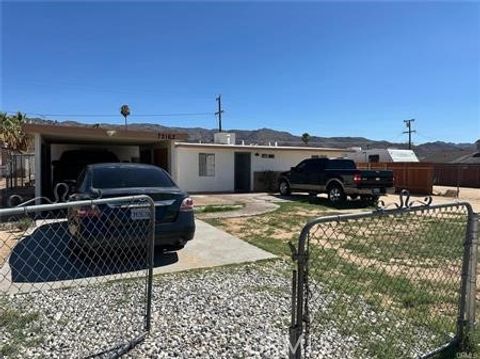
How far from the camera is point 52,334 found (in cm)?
385

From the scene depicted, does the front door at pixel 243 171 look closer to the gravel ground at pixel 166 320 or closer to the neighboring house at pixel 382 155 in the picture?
the neighboring house at pixel 382 155

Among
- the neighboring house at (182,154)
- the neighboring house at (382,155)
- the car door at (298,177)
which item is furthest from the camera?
the neighboring house at (382,155)

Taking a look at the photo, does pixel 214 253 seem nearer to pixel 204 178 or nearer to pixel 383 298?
pixel 383 298

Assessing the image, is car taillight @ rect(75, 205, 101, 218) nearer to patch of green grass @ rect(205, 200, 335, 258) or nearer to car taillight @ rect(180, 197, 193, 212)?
car taillight @ rect(180, 197, 193, 212)

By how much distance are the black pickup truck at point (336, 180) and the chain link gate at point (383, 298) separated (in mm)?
7726

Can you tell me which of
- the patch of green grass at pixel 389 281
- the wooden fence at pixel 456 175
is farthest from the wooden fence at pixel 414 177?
the patch of green grass at pixel 389 281

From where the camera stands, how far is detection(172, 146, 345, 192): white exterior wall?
840 inches

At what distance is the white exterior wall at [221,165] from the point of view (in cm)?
2134

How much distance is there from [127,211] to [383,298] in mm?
3532

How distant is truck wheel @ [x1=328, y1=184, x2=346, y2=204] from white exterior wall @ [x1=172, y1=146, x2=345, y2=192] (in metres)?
7.05

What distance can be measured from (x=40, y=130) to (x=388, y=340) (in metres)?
11.3

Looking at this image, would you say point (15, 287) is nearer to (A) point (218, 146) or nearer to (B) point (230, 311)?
(B) point (230, 311)

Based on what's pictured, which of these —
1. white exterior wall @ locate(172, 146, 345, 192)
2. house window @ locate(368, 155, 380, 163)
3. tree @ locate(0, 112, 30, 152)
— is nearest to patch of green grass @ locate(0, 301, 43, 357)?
white exterior wall @ locate(172, 146, 345, 192)

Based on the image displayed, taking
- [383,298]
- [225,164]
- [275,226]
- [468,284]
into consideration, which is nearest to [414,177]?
[225,164]
